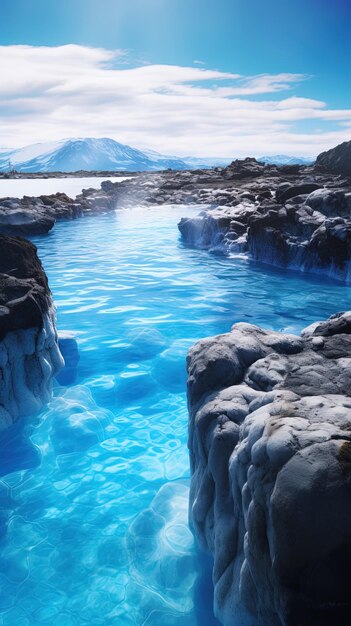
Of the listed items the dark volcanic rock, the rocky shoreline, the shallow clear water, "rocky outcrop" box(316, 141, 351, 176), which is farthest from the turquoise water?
"rocky outcrop" box(316, 141, 351, 176)

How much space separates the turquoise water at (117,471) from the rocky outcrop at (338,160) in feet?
108

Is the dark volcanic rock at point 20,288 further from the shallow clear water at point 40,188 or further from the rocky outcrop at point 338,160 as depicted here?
the rocky outcrop at point 338,160

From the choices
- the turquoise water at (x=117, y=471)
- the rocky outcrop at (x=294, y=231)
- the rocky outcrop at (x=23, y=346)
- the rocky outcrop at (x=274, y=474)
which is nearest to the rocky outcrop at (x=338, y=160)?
the rocky outcrop at (x=294, y=231)

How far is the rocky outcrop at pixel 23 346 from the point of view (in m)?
6.38

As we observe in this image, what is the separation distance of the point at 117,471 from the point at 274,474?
407 centimetres

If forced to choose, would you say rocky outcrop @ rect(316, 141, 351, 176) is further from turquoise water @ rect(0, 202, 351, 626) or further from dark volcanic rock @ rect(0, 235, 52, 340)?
dark volcanic rock @ rect(0, 235, 52, 340)

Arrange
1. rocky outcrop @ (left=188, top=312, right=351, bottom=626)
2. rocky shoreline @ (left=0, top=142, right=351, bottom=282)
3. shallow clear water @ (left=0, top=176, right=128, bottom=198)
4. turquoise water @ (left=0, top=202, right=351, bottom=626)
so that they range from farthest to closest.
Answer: shallow clear water @ (left=0, top=176, right=128, bottom=198) → rocky shoreline @ (left=0, top=142, right=351, bottom=282) → turquoise water @ (left=0, top=202, right=351, bottom=626) → rocky outcrop @ (left=188, top=312, right=351, bottom=626)

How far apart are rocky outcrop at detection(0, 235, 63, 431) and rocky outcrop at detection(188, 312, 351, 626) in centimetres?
307

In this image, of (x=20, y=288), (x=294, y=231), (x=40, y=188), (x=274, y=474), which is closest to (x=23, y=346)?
(x=20, y=288)

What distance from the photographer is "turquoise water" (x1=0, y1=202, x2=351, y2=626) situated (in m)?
4.27

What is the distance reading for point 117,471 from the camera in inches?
243

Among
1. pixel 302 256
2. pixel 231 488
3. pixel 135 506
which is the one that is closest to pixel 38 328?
pixel 135 506

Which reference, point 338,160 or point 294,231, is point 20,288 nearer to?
point 294,231

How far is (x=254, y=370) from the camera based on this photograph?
4359mm
